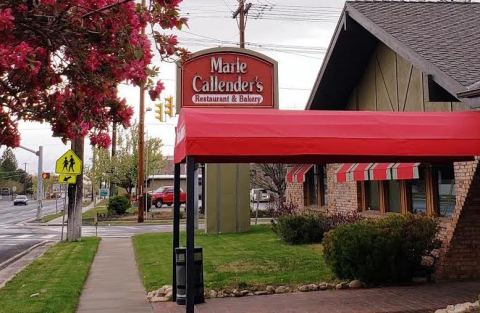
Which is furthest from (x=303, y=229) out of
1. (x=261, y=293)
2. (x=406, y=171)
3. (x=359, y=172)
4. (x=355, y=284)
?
(x=261, y=293)

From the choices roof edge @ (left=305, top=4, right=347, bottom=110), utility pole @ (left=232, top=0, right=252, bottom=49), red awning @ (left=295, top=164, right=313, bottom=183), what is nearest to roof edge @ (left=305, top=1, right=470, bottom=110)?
roof edge @ (left=305, top=4, right=347, bottom=110)

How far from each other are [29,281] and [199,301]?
4.25 m

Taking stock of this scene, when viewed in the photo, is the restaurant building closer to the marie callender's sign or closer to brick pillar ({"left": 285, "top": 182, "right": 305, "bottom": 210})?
brick pillar ({"left": 285, "top": 182, "right": 305, "bottom": 210})

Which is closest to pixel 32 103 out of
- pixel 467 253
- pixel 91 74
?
pixel 91 74

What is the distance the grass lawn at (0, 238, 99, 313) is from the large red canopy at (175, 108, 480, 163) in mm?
3155

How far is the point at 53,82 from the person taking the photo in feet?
19.1

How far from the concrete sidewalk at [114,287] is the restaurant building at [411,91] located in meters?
5.49

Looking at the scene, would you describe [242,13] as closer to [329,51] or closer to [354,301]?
[329,51]

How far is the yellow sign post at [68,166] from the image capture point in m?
17.8

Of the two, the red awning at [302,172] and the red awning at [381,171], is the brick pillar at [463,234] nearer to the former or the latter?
the red awning at [381,171]

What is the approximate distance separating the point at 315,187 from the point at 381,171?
8.28 metres

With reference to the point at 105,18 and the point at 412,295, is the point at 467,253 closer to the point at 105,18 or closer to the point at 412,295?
the point at 412,295

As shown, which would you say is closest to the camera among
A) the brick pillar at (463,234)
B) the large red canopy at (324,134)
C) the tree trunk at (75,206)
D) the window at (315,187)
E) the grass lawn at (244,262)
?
the large red canopy at (324,134)

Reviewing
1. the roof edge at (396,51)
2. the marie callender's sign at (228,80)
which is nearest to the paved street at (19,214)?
the marie callender's sign at (228,80)
